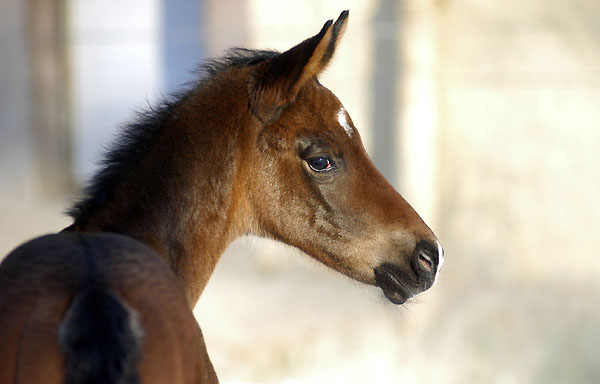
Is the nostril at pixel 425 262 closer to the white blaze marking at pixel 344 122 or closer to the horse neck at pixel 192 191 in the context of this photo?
the white blaze marking at pixel 344 122

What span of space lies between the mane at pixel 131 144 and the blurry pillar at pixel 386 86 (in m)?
3.41

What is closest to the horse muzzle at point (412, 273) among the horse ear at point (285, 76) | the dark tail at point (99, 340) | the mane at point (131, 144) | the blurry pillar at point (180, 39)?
the horse ear at point (285, 76)

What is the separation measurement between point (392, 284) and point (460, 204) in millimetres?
3582

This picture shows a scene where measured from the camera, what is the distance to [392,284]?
8.98ft

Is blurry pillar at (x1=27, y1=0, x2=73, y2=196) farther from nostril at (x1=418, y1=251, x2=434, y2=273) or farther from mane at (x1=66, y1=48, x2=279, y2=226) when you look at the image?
nostril at (x1=418, y1=251, x2=434, y2=273)

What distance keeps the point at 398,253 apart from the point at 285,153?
0.45 m

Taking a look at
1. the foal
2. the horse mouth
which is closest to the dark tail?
the foal

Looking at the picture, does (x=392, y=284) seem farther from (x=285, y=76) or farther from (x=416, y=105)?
(x=416, y=105)

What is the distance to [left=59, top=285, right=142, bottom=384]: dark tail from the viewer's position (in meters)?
1.66

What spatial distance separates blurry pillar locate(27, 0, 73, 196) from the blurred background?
Result: 5.60 ft

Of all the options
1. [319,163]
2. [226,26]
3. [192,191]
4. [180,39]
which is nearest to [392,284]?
[319,163]

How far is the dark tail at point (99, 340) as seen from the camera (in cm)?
166

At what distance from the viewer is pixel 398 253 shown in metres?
2.70

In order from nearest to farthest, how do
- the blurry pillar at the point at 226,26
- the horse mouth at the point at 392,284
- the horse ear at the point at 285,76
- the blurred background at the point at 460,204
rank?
1. the horse ear at the point at 285,76
2. the horse mouth at the point at 392,284
3. the blurred background at the point at 460,204
4. the blurry pillar at the point at 226,26
